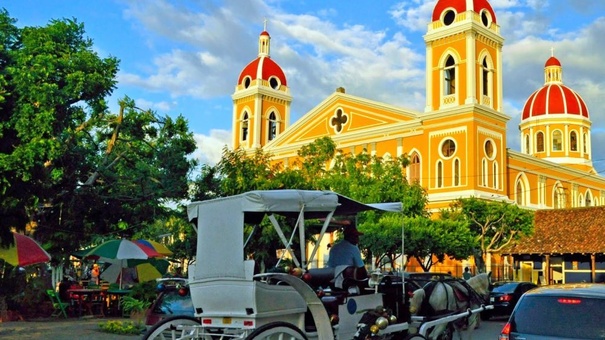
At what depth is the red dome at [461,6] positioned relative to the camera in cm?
4525

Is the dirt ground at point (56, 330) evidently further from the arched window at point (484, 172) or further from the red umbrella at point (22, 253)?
the arched window at point (484, 172)

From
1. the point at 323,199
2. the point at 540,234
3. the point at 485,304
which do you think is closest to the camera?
the point at 323,199

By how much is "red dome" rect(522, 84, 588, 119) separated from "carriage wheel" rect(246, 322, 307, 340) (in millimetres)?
63125

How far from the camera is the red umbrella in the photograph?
660 inches

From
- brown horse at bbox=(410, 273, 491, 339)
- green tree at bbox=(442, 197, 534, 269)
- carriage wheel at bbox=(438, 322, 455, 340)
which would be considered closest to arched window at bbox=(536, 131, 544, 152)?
green tree at bbox=(442, 197, 534, 269)

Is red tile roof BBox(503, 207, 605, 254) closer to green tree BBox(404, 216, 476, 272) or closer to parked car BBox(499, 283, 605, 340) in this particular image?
green tree BBox(404, 216, 476, 272)

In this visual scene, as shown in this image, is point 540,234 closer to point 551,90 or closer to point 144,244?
point 144,244

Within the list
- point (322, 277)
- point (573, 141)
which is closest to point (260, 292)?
point (322, 277)

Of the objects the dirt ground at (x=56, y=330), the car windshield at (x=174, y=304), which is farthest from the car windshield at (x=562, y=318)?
the dirt ground at (x=56, y=330)

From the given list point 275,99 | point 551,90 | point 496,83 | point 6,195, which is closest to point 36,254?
point 6,195

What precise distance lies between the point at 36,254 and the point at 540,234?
2754 cm

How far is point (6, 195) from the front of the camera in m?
17.2

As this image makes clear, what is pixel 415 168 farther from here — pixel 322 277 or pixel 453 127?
pixel 322 277

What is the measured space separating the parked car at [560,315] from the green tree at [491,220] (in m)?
32.4
